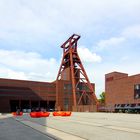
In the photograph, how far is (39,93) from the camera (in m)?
113

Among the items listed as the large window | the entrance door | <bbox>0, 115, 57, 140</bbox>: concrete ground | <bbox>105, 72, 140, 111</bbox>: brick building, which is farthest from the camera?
the entrance door

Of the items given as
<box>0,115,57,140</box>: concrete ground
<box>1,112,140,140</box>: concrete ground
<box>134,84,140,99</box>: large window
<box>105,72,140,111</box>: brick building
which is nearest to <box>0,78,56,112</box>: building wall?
<box>105,72,140,111</box>: brick building

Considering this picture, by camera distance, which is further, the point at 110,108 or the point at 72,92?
the point at 72,92

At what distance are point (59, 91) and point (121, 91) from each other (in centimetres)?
2396

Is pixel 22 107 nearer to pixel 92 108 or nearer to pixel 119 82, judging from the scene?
pixel 92 108

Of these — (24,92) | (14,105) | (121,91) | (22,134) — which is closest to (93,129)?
(22,134)

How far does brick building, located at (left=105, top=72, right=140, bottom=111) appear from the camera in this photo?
96306mm

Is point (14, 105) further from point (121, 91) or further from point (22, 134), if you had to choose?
point (22, 134)

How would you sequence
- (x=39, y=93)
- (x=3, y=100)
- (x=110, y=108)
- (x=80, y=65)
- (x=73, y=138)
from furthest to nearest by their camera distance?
(x=80, y=65), (x=39, y=93), (x=3, y=100), (x=110, y=108), (x=73, y=138)

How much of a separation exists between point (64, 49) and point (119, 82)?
2905 centimetres

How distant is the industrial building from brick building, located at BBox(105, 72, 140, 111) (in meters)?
7.55

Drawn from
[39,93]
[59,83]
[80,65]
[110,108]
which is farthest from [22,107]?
[110,108]

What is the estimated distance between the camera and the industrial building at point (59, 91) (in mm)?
107625

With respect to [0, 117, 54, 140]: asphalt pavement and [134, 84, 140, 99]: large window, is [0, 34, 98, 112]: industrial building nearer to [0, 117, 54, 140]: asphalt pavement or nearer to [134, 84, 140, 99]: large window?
[134, 84, 140, 99]: large window
